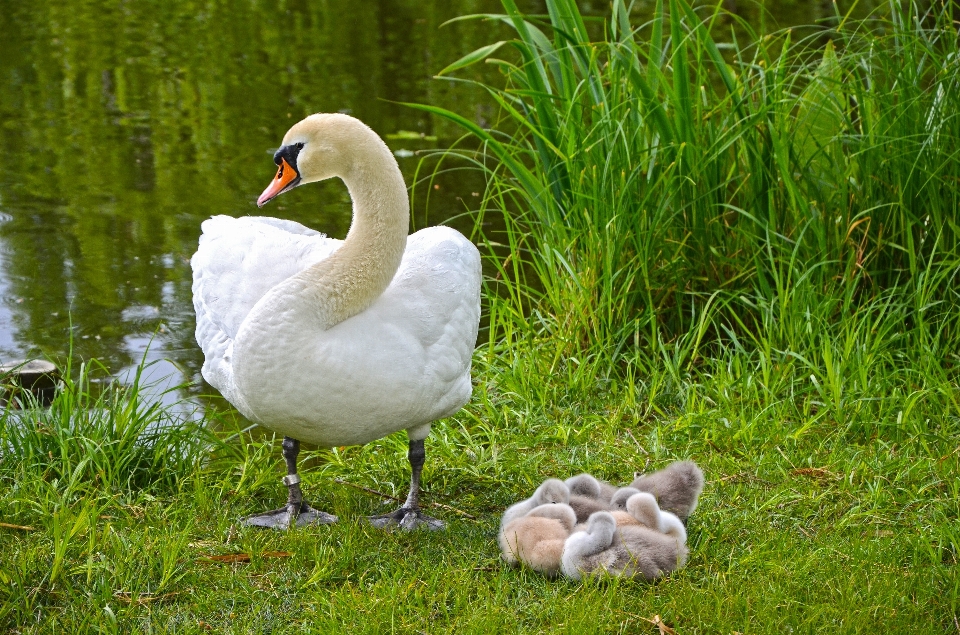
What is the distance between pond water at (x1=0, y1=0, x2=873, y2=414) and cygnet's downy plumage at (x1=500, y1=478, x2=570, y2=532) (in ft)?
6.54

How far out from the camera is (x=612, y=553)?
3348 mm

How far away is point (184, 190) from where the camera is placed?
791 centimetres

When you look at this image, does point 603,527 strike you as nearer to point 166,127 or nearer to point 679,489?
point 679,489

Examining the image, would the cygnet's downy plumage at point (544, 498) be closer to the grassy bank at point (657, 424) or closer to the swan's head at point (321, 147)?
the grassy bank at point (657, 424)

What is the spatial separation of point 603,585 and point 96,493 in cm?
179

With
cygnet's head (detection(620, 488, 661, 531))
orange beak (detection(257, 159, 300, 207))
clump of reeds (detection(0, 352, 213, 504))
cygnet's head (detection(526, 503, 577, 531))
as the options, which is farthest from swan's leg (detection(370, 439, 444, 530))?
orange beak (detection(257, 159, 300, 207))

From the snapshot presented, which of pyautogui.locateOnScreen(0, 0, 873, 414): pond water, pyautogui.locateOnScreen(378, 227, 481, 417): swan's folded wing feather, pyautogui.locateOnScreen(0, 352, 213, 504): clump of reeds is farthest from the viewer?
pyautogui.locateOnScreen(0, 0, 873, 414): pond water

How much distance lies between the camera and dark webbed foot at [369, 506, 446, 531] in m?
3.82

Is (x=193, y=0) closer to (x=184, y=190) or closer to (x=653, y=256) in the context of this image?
(x=184, y=190)

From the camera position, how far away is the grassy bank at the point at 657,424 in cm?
327

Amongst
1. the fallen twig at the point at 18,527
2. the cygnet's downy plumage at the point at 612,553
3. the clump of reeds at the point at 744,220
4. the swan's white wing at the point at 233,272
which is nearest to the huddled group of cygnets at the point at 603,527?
the cygnet's downy plumage at the point at 612,553

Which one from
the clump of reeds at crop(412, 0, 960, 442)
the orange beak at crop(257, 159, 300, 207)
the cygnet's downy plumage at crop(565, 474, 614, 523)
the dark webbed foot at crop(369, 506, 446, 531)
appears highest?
the orange beak at crop(257, 159, 300, 207)

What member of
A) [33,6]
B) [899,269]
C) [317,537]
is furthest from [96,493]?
[33,6]

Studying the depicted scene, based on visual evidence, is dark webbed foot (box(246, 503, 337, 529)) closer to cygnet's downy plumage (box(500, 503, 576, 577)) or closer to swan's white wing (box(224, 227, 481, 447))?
swan's white wing (box(224, 227, 481, 447))
